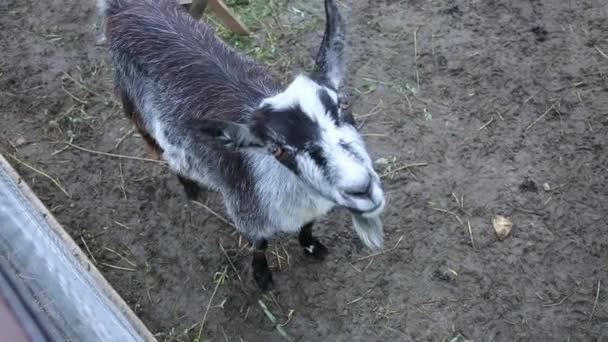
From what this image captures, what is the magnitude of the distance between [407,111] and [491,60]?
0.79m

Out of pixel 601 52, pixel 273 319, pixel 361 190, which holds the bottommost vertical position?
pixel 273 319

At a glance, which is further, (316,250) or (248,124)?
(316,250)

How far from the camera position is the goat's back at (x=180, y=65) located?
2.99 metres

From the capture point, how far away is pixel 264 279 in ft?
11.4

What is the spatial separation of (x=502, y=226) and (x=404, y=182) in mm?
678

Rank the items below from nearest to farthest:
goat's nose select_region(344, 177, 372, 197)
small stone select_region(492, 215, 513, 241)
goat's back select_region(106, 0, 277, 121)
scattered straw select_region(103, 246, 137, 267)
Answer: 1. goat's nose select_region(344, 177, 372, 197)
2. goat's back select_region(106, 0, 277, 121)
3. small stone select_region(492, 215, 513, 241)
4. scattered straw select_region(103, 246, 137, 267)

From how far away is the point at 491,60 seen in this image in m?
4.30

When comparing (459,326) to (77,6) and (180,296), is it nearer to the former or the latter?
(180,296)

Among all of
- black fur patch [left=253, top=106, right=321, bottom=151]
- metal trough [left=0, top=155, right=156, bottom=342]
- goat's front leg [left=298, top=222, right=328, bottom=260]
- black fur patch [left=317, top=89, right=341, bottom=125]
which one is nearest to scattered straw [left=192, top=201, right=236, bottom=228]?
goat's front leg [left=298, top=222, right=328, bottom=260]

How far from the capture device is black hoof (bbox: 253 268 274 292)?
11.3 feet

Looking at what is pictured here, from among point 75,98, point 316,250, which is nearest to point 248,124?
point 316,250

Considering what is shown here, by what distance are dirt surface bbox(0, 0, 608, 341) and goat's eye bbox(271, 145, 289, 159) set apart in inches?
52.2

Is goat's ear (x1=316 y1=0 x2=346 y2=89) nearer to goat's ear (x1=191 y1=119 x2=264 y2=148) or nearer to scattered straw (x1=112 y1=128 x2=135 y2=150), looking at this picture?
goat's ear (x1=191 y1=119 x2=264 y2=148)

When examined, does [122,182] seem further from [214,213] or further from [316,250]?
[316,250]
